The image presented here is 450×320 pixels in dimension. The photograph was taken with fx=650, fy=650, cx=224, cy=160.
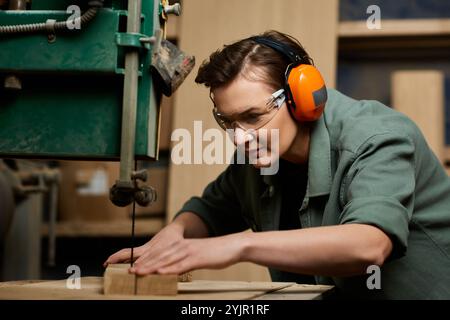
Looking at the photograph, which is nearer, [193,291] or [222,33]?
[193,291]

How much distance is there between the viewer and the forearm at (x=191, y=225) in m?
1.84

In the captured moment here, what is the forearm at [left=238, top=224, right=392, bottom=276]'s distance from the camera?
1.22m

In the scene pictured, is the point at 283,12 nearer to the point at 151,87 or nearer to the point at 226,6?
the point at 226,6

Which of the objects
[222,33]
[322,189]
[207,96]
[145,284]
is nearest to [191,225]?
[322,189]

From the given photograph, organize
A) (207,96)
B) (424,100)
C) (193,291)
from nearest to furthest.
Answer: (193,291) → (424,100) → (207,96)

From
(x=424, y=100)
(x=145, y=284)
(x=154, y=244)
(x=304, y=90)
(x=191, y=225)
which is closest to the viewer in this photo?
(x=145, y=284)

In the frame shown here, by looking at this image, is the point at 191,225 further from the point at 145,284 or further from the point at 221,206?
the point at 145,284

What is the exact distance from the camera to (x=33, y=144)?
132 cm

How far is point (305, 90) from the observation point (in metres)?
1.54

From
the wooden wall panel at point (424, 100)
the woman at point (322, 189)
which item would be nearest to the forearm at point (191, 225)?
the woman at point (322, 189)

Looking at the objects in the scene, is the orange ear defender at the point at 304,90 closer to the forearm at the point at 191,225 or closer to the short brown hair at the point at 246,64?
the short brown hair at the point at 246,64

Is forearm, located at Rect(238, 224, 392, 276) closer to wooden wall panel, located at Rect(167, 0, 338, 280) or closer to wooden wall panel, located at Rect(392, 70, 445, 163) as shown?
wooden wall panel, located at Rect(167, 0, 338, 280)

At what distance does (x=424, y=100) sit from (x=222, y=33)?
92 centimetres
